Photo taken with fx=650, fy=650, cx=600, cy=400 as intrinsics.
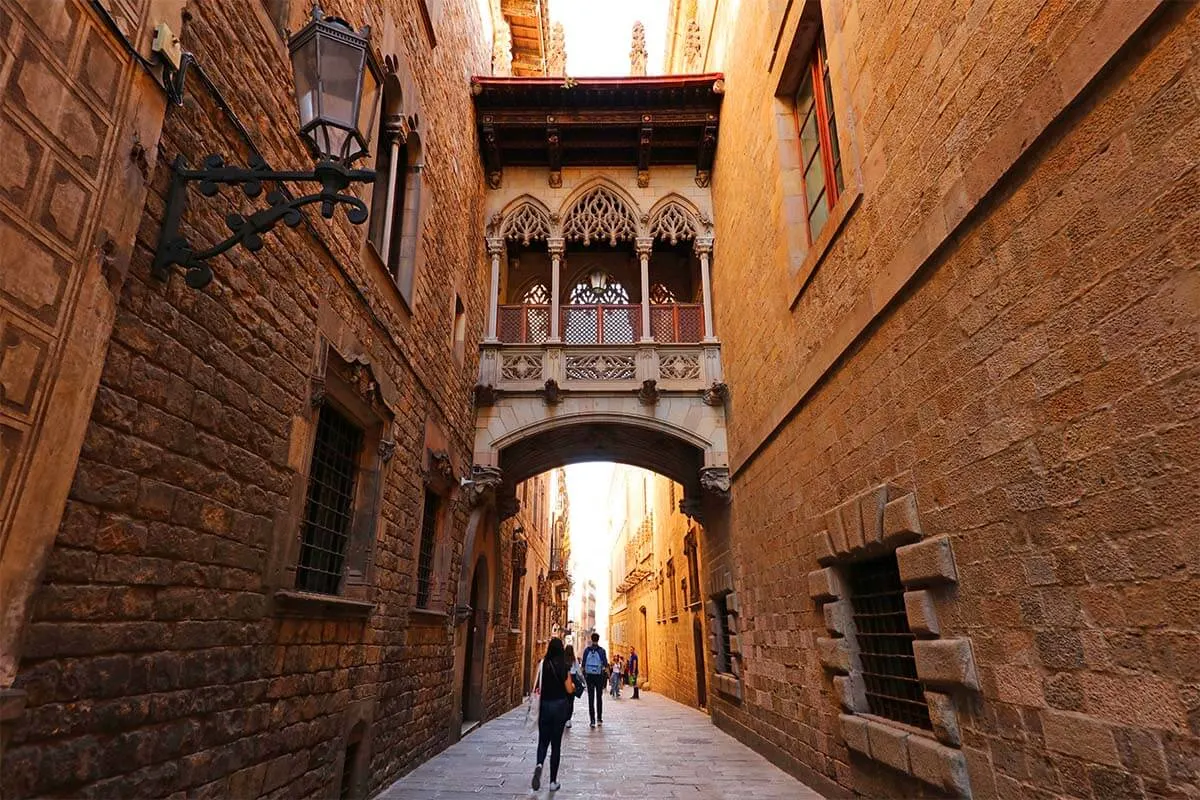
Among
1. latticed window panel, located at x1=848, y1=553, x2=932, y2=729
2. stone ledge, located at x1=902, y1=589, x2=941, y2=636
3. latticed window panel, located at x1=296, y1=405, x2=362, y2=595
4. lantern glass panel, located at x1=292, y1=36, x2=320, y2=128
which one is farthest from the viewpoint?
latticed window panel, located at x1=296, y1=405, x2=362, y2=595

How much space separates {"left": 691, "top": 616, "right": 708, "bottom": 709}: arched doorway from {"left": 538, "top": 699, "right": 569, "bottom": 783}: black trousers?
8333 mm

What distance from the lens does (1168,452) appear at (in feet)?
7.51

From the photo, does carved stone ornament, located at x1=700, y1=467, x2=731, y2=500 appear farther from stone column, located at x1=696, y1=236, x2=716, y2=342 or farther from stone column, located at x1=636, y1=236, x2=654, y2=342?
stone column, located at x1=636, y1=236, x2=654, y2=342

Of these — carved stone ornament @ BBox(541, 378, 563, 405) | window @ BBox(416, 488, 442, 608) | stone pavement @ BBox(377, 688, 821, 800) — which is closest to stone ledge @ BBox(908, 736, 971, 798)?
stone pavement @ BBox(377, 688, 821, 800)

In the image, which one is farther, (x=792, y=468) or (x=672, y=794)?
(x=792, y=468)

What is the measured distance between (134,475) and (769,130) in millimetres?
7070

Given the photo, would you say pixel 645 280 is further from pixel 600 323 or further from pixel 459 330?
pixel 459 330

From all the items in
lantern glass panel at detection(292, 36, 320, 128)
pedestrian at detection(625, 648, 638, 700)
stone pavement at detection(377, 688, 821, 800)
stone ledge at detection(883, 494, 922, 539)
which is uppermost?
lantern glass panel at detection(292, 36, 320, 128)

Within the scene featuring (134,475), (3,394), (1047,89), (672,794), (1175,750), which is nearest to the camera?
(3,394)

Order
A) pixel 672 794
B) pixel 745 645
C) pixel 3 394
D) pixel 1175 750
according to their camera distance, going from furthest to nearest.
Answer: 1. pixel 745 645
2. pixel 672 794
3. pixel 1175 750
4. pixel 3 394

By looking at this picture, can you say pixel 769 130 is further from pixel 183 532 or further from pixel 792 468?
pixel 183 532

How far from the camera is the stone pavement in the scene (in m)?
5.87

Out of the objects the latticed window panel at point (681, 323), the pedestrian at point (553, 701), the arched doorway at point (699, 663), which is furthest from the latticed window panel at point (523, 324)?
the arched doorway at point (699, 663)

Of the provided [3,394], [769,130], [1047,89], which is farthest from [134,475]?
[769,130]
